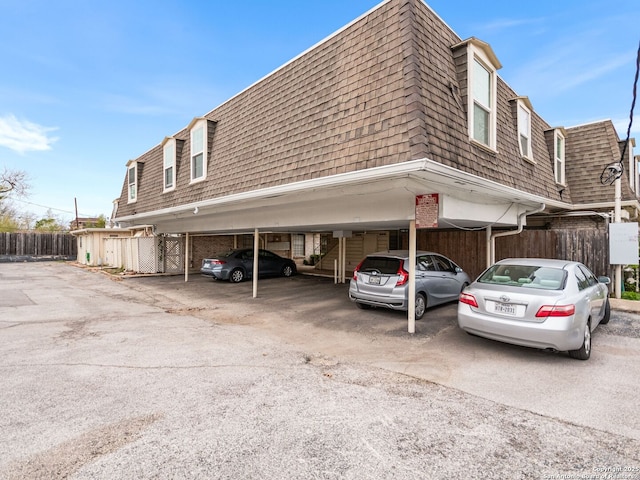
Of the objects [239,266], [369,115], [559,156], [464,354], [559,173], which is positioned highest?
[559,156]

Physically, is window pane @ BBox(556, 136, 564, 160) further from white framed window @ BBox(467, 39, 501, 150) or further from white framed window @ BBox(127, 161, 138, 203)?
white framed window @ BBox(127, 161, 138, 203)

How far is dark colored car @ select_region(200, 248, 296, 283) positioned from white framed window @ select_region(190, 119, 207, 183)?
153 inches

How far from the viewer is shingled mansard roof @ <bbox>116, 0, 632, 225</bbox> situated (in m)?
5.14

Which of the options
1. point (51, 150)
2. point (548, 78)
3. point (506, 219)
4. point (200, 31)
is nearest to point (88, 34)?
point (200, 31)

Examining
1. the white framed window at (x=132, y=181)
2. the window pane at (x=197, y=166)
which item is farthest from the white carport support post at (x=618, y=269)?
the white framed window at (x=132, y=181)

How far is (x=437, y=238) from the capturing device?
1189 centimetres

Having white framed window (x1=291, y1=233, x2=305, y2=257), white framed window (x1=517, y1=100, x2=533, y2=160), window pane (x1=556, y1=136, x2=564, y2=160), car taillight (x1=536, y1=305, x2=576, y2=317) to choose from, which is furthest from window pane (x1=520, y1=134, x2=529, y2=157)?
white framed window (x1=291, y1=233, x2=305, y2=257)

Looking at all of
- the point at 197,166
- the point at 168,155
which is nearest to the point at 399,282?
the point at 197,166

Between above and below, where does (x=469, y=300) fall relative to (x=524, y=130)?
below

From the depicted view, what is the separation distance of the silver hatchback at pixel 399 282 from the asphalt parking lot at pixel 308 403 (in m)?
0.59

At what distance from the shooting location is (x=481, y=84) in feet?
22.2

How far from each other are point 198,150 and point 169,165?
247cm

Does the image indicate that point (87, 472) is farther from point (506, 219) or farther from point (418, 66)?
point (506, 219)

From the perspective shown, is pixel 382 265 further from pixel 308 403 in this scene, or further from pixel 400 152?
pixel 308 403
